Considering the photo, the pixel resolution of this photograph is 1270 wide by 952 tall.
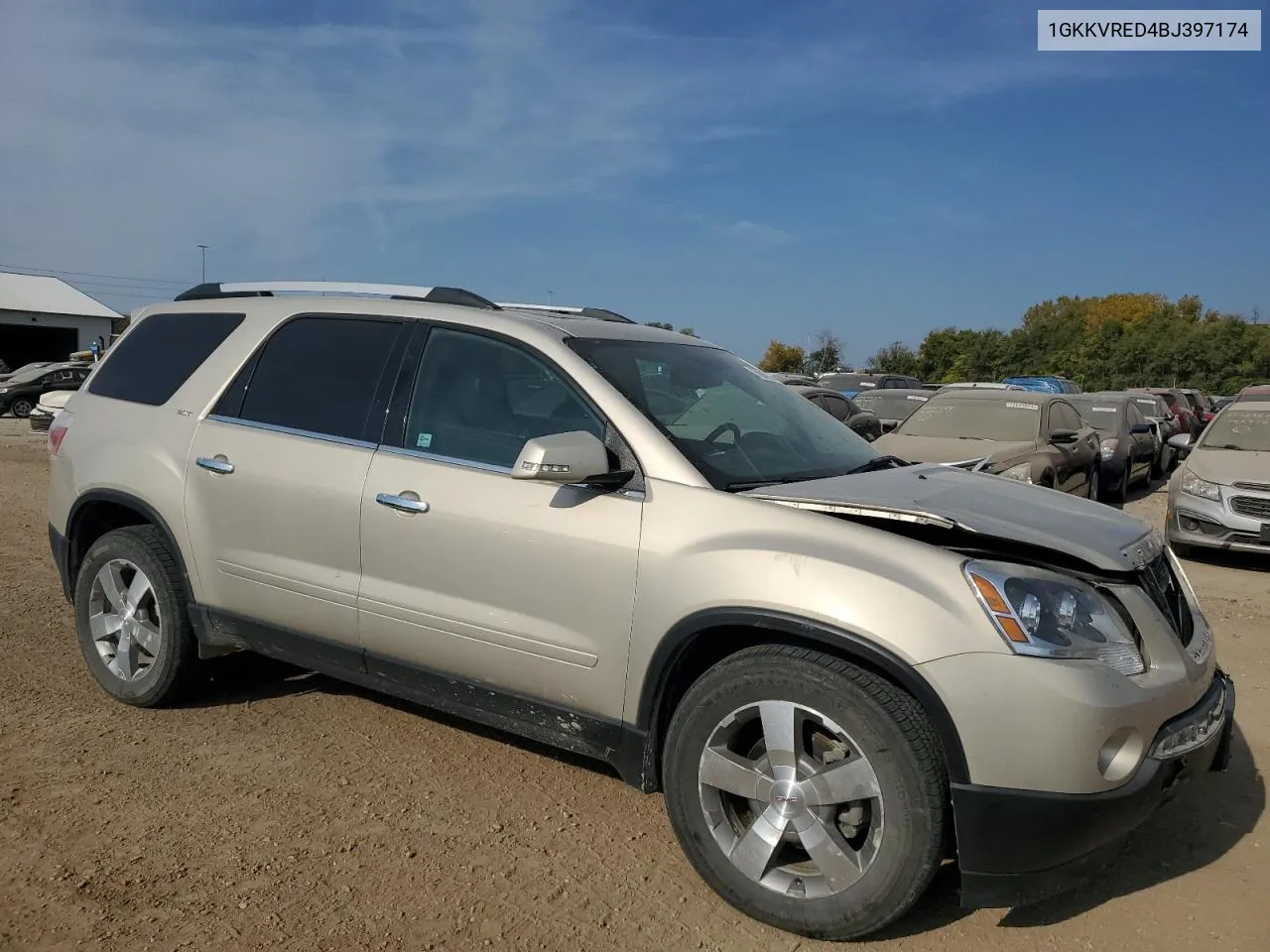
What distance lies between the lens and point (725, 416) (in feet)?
12.6

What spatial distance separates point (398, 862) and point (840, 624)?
1664 mm

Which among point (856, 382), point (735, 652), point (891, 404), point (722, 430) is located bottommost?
point (735, 652)

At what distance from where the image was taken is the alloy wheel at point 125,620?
4.52 metres

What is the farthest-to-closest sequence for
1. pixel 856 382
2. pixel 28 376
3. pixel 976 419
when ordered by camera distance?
pixel 28 376 < pixel 856 382 < pixel 976 419

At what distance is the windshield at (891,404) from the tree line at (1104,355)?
41.8 meters

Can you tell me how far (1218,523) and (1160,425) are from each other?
11823 mm

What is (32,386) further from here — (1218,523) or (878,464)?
(878,464)

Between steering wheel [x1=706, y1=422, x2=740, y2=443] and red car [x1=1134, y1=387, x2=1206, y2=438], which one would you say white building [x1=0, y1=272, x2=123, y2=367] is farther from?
steering wheel [x1=706, y1=422, x2=740, y2=443]

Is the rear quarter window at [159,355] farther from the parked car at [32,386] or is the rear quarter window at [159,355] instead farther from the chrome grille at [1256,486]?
the parked car at [32,386]

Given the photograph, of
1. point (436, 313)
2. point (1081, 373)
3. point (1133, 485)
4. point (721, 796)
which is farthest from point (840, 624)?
point (1081, 373)

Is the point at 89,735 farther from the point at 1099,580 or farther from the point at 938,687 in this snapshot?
the point at 1099,580

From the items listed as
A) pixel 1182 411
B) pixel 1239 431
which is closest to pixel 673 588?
pixel 1239 431

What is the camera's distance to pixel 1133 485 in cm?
1634

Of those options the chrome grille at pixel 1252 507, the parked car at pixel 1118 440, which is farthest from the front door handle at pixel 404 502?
the parked car at pixel 1118 440
